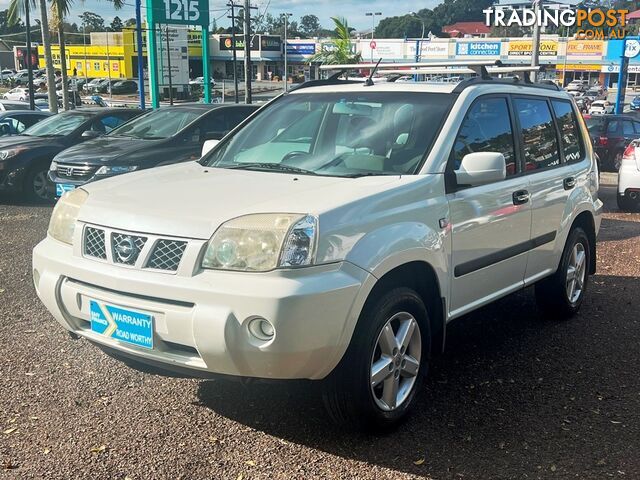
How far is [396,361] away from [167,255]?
1274 mm

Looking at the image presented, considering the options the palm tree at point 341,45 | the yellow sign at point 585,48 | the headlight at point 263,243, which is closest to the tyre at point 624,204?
the headlight at point 263,243

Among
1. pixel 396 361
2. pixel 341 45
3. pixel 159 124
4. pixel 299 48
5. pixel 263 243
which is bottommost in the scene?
pixel 396 361

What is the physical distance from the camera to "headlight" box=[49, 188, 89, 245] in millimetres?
3617

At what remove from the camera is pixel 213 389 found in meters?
4.14

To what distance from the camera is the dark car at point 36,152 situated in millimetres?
10828

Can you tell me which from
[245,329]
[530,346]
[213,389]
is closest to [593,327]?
[530,346]

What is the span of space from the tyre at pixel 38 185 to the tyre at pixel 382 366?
29.0 ft

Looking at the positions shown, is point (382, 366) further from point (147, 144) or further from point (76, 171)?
point (76, 171)

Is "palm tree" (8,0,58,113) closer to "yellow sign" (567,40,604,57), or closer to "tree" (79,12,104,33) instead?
"yellow sign" (567,40,604,57)

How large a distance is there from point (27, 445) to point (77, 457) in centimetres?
30

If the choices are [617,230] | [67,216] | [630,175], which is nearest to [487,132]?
[67,216]

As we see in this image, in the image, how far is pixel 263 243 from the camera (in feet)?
10.0

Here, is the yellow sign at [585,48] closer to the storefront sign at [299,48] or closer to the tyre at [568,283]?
the storefront sign at [299,48]

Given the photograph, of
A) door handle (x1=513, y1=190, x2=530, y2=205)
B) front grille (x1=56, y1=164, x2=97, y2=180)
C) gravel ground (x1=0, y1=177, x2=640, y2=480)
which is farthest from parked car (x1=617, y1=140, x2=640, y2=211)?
front grille (x1=56, y1=164, x2=97, y2=180)
